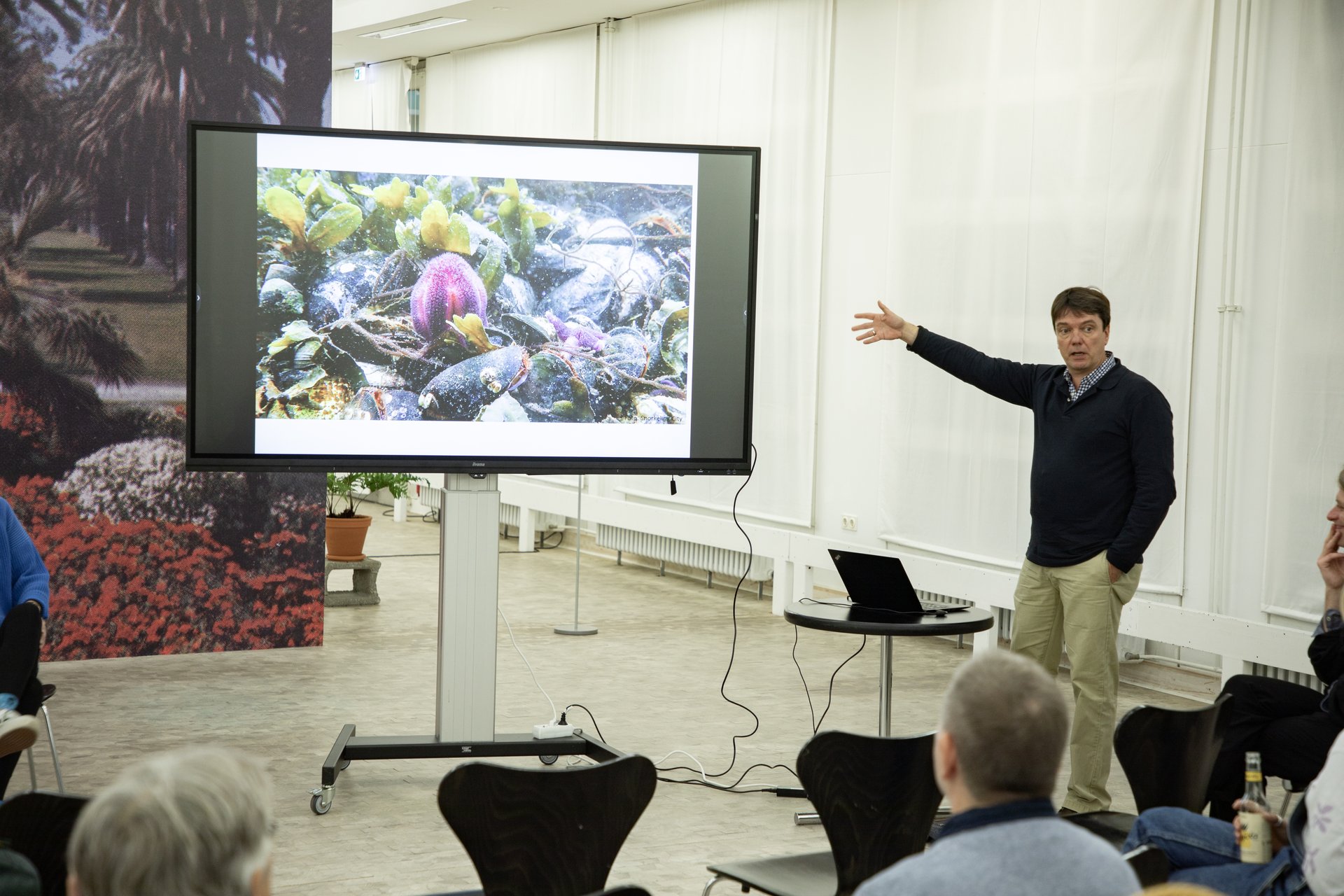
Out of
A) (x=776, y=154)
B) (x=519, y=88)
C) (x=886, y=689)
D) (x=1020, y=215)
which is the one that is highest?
(x=519, y=88)

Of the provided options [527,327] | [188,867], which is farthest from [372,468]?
[188,867]

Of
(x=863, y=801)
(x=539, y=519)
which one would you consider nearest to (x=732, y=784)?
(x=863, y=801)

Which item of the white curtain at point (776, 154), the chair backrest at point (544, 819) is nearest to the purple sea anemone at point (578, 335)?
the chair backrest at point (544, 819)

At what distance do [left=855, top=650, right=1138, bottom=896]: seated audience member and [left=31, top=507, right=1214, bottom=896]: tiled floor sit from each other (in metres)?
2.32

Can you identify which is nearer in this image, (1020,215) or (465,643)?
→ (465,643)

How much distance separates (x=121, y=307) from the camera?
6668mm

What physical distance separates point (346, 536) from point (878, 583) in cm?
505

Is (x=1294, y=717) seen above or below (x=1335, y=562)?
below

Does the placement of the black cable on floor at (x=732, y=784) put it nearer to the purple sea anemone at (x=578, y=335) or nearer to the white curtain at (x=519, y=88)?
the purple sea anemone at (x=578, y=335)

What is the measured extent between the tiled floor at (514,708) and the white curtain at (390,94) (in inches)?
245

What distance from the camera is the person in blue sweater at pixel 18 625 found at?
13.0 ft

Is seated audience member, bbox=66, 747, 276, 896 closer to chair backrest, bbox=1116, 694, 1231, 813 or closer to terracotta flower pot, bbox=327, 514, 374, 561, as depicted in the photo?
chair backrest, bbox=1116, 694, 1231, 813

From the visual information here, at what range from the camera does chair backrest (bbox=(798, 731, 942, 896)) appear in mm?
2859

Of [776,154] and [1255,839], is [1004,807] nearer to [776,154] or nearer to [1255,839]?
[1255,839]
